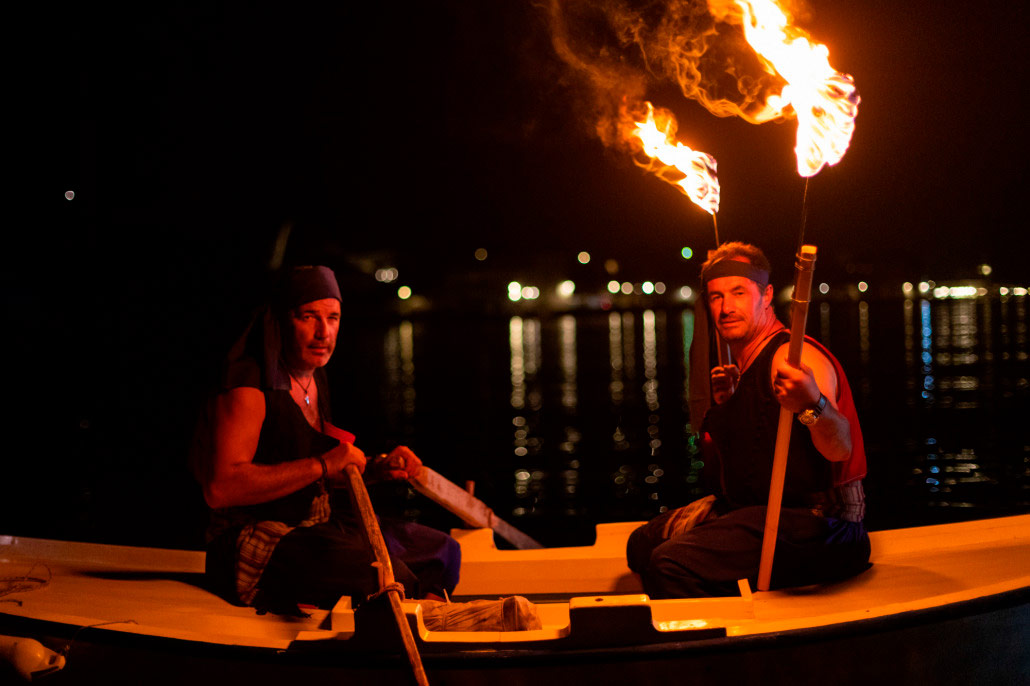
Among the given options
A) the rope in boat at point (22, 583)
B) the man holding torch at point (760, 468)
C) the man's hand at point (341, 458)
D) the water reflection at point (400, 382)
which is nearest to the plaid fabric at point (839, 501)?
the man holding torch at point (760, 468)

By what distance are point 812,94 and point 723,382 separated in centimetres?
142

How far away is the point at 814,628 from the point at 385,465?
2254 millimetres

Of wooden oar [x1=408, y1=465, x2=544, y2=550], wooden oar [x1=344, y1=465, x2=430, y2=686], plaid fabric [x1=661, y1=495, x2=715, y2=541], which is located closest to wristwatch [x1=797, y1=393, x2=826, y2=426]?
plaid fabric [x1=661, y1=495, x2=715, y2=541]

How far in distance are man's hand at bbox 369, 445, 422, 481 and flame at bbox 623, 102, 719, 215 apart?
80.2 inches

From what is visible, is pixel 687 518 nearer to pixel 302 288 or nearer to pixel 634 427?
pixel 302 288

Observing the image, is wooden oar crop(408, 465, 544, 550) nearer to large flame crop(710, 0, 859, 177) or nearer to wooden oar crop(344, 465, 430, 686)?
wooden oar crop(344, 465, 430, 686)

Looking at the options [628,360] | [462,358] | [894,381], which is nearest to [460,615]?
[894,381]

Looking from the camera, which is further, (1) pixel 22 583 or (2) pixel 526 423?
(2) pixel 526 423

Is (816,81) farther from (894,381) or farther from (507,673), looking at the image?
(894,381)

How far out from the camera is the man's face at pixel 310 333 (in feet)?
14.7

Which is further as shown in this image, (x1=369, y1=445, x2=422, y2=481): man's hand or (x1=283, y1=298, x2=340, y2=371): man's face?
(x1=369, y1=445, x2=422, y2=481): man's hand

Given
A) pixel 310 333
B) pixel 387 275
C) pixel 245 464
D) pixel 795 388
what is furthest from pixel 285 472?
pixel 387 275

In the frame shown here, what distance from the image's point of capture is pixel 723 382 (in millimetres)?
4613

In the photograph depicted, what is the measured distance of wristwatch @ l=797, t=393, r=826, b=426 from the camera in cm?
378
